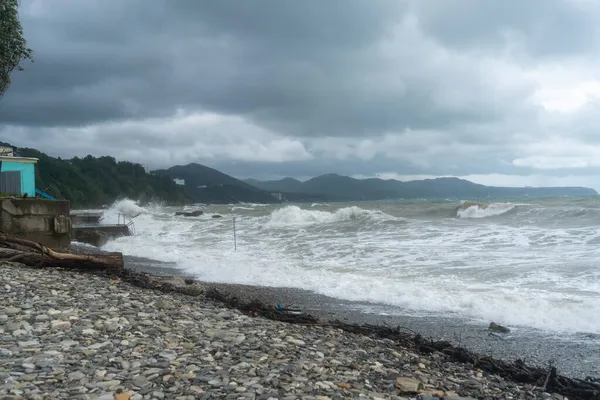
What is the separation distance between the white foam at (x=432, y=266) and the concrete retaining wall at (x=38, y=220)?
3.69m

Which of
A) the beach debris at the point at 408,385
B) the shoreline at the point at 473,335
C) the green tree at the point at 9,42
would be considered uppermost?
the green tree at the point at 9,42

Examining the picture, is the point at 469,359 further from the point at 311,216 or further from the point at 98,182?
the point at 98,182

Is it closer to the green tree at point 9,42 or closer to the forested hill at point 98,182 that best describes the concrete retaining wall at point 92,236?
the green tree at point 9,42

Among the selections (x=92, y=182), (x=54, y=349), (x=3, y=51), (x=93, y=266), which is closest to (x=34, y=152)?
(x=92, y=182)

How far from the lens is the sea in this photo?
912 centimetres

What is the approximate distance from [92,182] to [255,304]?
106 metres

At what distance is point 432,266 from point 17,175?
55.8 ft

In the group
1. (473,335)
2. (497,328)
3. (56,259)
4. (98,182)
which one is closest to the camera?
(473,335)

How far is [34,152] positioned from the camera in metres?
95.7

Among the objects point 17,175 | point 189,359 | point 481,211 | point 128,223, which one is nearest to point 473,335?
point 189,359

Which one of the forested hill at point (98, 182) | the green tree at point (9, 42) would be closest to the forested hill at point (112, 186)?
the forested hill at point (98, 182)

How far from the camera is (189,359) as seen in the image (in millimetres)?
4762

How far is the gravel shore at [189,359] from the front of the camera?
4039mm

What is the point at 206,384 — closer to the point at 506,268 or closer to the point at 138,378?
the point at 138,378
